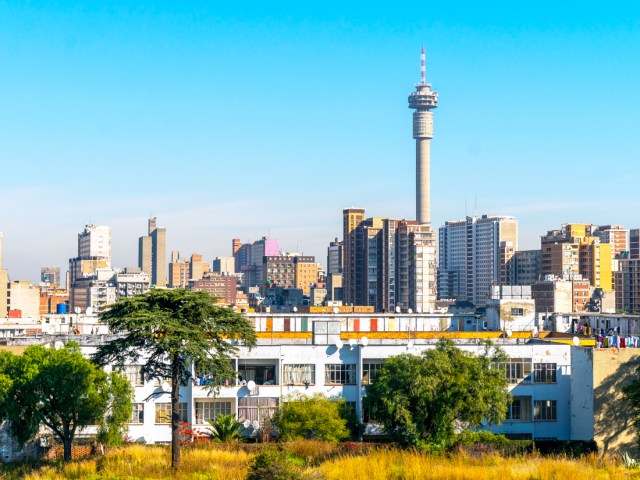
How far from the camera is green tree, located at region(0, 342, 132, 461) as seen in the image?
39.1 metres

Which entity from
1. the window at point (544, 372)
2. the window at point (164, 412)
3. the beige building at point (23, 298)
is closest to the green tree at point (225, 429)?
the window at point (164, 412)

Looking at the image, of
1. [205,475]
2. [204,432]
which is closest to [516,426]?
[204,432]

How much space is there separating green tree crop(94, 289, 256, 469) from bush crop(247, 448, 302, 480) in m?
8.78

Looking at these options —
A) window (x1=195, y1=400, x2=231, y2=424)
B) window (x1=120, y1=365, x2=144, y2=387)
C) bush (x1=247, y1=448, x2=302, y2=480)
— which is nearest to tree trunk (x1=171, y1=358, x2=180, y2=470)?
bush (x1=247, y1=448, x2=302, y2=480)

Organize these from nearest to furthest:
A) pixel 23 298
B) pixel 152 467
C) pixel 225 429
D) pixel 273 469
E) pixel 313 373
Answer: pixel 273 469
pixel 152 467
pixel 225 429
pixel 313 373
pixel 23 298

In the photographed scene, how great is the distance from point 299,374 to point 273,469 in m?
28.0

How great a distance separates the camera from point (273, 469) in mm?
21984

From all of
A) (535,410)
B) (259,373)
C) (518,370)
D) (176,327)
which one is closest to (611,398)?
(535,410)

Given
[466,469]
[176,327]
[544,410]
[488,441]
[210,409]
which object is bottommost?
[488,441]

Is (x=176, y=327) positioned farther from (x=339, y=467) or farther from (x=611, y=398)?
(x=611, y=398)

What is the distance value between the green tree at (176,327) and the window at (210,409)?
53.8 feet

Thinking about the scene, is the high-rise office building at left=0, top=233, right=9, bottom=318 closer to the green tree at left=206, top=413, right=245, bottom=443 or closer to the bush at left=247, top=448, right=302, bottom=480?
the green tree at left=206, top=413, right=245, bottom=443

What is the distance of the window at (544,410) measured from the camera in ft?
165

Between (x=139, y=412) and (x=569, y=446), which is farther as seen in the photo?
(x=139, y=412)
